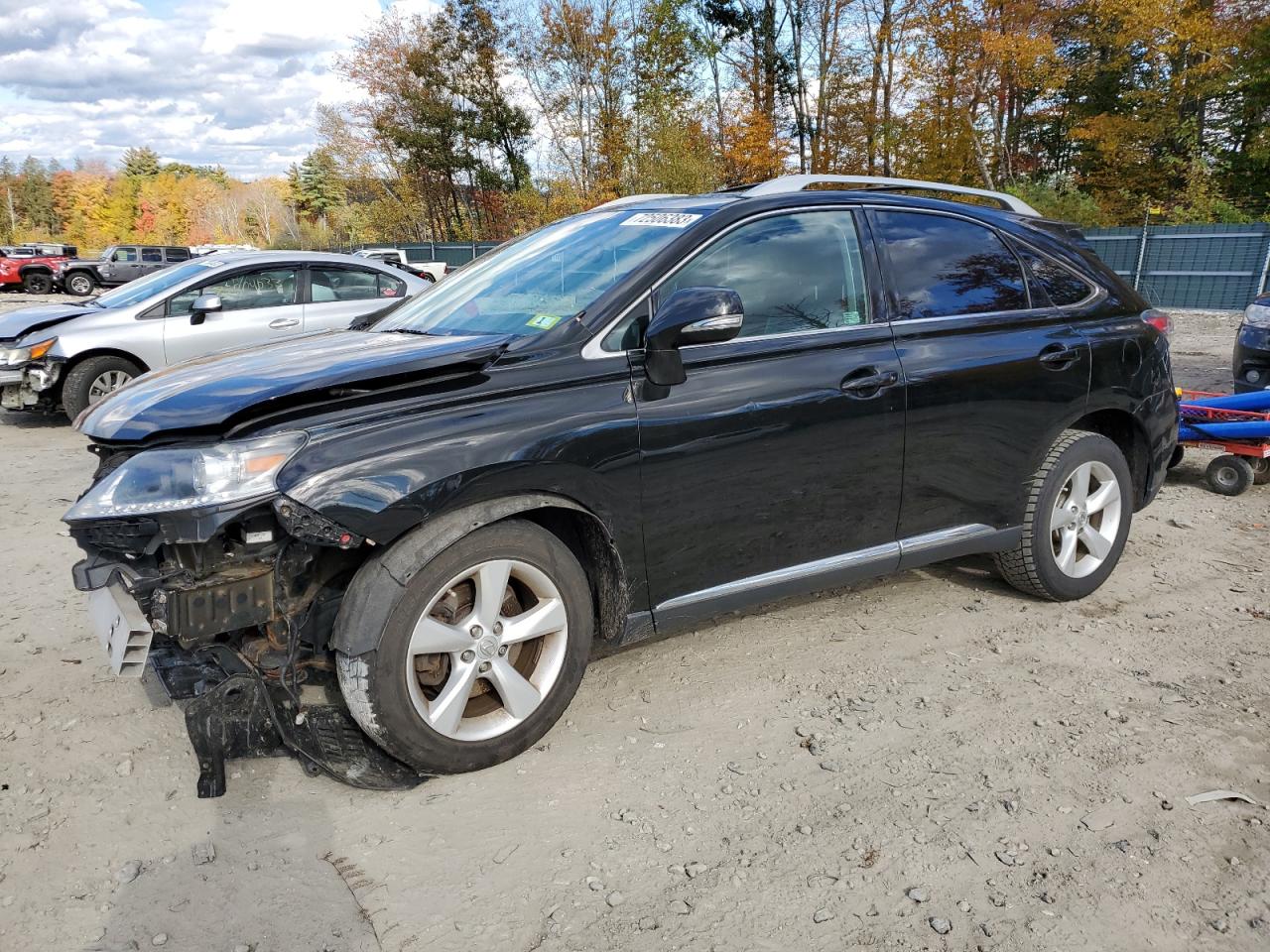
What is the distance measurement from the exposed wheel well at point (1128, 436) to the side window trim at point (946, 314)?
673 mm

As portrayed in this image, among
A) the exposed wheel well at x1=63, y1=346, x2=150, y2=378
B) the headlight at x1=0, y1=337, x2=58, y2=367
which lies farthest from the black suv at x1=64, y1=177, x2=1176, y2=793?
the headlight at x1=0, y1=337, x2=58, y2=367

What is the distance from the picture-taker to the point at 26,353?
27.6 feet

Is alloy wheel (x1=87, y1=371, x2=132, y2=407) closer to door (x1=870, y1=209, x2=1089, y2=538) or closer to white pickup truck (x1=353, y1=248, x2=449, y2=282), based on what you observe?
white pickup truck (x1=353, y1=248, x2=449, y2=282)

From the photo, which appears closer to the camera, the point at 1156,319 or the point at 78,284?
the point at 1156,319

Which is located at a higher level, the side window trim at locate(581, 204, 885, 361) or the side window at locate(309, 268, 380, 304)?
the side window at locate(309, 268, 380, 304)

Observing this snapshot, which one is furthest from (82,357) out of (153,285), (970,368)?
(970,368)

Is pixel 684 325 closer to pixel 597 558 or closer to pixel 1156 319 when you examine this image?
pixel 597 558

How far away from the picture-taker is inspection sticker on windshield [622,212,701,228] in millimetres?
3369

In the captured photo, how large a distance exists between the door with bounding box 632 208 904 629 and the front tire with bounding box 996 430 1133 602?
88cm

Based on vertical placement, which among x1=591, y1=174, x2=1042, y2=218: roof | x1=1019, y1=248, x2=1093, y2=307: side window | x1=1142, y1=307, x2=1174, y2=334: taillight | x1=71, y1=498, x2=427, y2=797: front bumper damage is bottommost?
x1=71, y1=498, x2=427, y2=797: front bumper damage

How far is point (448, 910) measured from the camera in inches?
92.7

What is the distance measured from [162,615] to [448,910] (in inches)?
44.5

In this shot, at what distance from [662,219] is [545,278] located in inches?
20.0

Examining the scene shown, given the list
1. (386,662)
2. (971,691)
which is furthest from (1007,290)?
(386,662)
